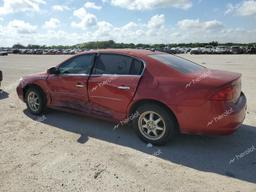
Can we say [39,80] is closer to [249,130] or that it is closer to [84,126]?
[84,126]

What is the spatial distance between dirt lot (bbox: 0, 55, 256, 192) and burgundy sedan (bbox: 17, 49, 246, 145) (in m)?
0.38

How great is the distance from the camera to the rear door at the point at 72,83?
5281 mm

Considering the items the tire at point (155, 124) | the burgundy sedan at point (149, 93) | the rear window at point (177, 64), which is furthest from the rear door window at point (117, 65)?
the tire at point (155, 124)

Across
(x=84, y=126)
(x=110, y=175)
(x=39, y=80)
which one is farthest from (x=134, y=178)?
(x=39, y=80)

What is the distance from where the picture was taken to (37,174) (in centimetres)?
365

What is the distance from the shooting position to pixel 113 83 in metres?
4.79

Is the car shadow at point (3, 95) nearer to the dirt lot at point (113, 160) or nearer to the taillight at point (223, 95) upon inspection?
the dirt lot at point (113, 160)

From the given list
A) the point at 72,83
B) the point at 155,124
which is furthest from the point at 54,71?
the point at 155,124

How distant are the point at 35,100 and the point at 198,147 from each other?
3.78m

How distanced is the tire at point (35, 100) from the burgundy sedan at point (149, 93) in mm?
343

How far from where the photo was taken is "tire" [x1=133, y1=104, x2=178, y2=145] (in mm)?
4285

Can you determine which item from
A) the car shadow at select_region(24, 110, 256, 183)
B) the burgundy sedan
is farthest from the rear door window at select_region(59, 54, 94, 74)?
the car shadow at select_region(24, 110, 256, 183)

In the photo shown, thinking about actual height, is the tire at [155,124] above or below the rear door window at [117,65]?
below

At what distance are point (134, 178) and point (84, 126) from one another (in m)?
2.28
